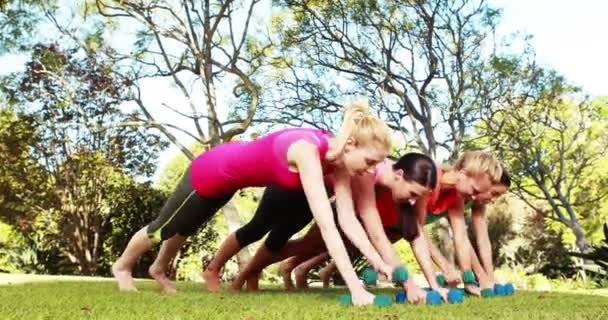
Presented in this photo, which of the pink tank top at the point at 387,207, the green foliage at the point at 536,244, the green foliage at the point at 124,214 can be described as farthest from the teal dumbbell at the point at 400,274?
the green foliage at the point at 536,244

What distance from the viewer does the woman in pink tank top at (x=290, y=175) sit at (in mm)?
4008

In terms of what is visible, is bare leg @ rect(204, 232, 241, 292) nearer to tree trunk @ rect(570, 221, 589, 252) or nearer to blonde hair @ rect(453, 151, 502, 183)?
blonde hair @ rect(453, 151, 502, 183)

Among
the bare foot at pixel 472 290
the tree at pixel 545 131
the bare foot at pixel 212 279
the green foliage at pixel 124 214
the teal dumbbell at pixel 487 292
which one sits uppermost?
the tree at pixel 545 131

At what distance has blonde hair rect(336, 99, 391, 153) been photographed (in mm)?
4016

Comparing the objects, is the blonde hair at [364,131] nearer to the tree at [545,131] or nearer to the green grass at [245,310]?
the green grass at [245,310]

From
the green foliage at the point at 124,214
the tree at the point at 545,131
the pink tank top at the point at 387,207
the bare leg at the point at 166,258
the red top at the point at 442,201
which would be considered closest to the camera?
the bare leg at the point at 166,258

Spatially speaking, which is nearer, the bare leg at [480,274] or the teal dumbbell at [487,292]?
the teal dumbbell at [487,292]

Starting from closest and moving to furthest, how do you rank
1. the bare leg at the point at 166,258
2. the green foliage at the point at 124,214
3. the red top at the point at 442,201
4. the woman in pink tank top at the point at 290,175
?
the woman in pink tank top at the point at 290,175 → the bare leg at the point at 166,258 → the red top at the point at 442,201 → the green foliage at the point at 124,214

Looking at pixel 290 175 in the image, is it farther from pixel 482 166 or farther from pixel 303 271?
pixel 303 271

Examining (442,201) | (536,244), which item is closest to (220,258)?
(442,201)

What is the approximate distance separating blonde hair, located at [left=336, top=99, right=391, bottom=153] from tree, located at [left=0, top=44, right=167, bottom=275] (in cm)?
1501

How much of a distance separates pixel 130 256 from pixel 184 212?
0.62 metres

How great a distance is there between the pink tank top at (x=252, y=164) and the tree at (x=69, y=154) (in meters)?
14.0

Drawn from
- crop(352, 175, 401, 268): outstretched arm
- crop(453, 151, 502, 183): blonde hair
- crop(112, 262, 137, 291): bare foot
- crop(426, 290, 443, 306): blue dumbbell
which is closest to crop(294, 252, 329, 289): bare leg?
crop(112, 262, 137, 291): bare foot
